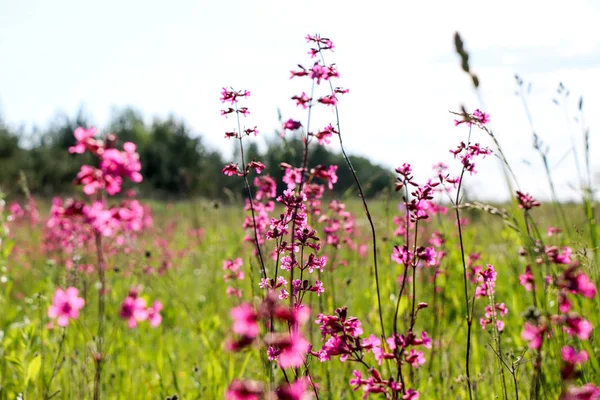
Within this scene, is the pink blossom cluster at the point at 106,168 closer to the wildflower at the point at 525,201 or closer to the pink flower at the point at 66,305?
the pink flower at the point at 66,305

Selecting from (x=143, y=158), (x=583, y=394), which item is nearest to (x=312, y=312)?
(x=583, y=394)

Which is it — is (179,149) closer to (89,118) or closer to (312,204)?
(89,118)

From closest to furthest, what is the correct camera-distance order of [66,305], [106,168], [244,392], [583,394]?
[244,392] → [583,394] → [66,305] → [106,168]

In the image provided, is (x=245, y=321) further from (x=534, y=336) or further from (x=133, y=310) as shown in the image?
(x=534, y=336)

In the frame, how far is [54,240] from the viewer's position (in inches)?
241

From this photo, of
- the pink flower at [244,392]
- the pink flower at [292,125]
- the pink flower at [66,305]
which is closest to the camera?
the pink flower at [244,392]

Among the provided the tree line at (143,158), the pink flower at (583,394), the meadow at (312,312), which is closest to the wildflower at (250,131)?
the meadow at (312,312)

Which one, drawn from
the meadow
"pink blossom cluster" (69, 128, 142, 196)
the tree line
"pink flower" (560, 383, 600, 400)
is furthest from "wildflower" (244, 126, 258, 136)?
the tree line

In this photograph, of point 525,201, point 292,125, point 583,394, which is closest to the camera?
point 583,394

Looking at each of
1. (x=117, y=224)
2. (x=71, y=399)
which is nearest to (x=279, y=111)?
(x=117, y=224)

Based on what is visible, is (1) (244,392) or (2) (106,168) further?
(2) (106,168)

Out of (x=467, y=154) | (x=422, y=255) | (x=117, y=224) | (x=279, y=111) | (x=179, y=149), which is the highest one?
(x=179, y=149)

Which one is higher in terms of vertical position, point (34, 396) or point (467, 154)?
point (467, 154)

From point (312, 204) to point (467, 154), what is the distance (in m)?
1.02
